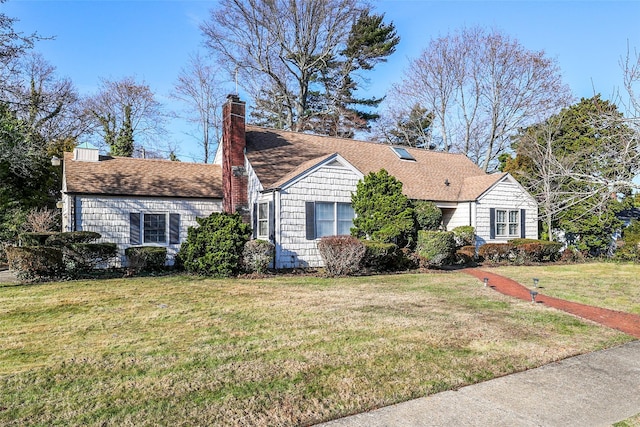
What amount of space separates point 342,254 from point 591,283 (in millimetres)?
6800

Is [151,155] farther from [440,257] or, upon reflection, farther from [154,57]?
[440,257]

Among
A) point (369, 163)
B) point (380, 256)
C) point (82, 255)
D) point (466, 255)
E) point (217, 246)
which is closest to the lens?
point (82, 255)

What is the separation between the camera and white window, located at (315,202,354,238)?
14.8 metres

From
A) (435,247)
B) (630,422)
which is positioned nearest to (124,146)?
(435,247)

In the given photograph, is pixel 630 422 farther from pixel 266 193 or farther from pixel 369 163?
pixel 369 163

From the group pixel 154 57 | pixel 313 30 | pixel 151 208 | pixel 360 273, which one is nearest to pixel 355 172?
pixel 360 273

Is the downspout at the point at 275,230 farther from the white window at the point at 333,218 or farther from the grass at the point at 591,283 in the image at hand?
the grass at the point at 591,283

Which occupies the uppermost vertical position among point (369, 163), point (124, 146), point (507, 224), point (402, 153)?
point (124, 146)

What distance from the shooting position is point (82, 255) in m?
12.1

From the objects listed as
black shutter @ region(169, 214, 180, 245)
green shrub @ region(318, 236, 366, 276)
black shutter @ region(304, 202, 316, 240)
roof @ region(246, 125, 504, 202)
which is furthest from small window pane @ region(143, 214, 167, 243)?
green shrub @ region(318, 236, 366, 276)

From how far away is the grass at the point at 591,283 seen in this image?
891cm

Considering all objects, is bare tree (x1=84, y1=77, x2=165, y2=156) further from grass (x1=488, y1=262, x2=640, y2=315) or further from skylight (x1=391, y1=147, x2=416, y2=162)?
grass (x1=488, y1=262, x2=640, y2=315)

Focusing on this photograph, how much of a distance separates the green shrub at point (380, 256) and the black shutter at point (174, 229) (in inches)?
290

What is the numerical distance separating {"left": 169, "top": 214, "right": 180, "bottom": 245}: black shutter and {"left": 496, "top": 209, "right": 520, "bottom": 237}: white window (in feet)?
44.7
